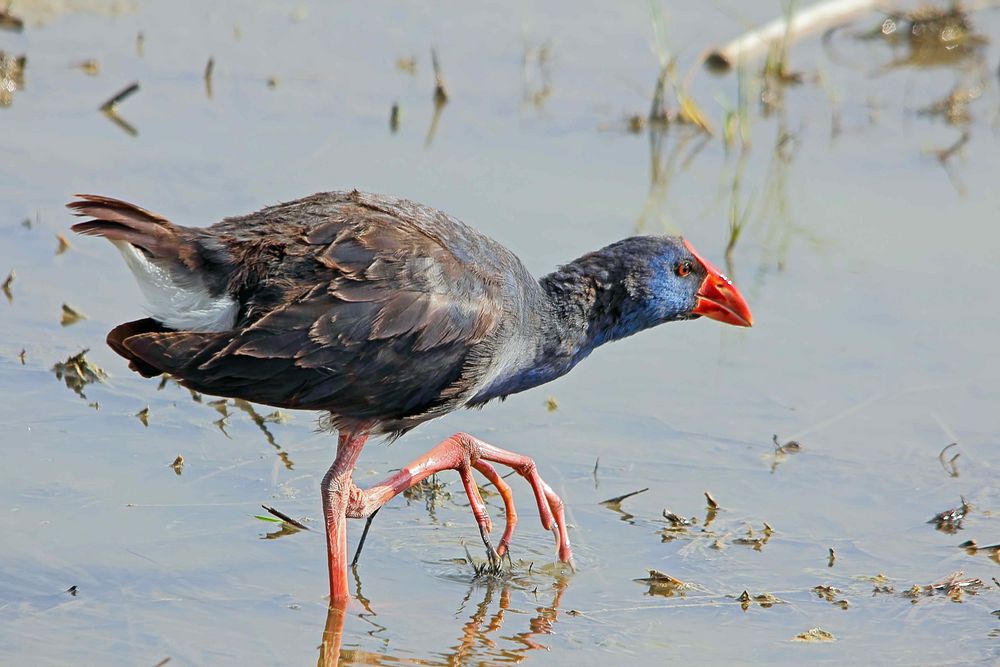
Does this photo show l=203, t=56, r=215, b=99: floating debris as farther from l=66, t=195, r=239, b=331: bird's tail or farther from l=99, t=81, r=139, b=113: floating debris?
l=66, t=195, r=239, b=331: bird's tail

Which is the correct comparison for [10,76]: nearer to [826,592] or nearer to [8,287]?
[8,287]

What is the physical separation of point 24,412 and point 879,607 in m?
2.93

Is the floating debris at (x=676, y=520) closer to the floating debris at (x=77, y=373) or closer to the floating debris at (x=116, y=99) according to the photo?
the floating debris at (x=77, y=373)

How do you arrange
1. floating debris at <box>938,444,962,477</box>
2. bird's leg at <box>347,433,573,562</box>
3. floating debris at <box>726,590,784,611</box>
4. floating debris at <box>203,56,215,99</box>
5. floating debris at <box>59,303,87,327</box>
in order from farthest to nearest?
1. floating debris at <box>203,56,215,99</box>
2. floating debris at <box>59,303,87,327</box>
3. floating debris at <box>938,444,962,477</box>
4. bird's leg at <box>347,433,573,562</box>
5. floating debris at <box>726,590,784,611</box>

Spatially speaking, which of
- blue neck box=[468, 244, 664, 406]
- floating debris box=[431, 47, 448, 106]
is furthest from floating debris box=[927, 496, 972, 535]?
floating debris box=[431, 47, 448, 106]

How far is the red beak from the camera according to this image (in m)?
5.39

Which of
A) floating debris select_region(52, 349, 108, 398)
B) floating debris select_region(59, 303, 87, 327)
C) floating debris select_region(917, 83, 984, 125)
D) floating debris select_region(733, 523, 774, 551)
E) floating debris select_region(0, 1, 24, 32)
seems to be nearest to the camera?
floating debris select_region(733, 523, 774, 551)

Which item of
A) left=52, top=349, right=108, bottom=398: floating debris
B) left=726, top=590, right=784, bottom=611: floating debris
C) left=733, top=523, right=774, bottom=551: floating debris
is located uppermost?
left=52, top=349, right=108, bottom=398: floating debris

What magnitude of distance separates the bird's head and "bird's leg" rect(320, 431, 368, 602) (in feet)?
3.47

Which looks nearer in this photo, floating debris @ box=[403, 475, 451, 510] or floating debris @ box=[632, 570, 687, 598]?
Result: floating debris @ box=[632, 570, 687, 598]

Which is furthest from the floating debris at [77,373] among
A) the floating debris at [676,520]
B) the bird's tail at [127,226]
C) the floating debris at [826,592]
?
the floating debris at [826,592]

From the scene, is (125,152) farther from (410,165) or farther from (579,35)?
(579,35)

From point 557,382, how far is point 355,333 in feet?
6.19

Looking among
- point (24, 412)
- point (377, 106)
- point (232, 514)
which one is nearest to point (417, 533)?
point (232, 514)
